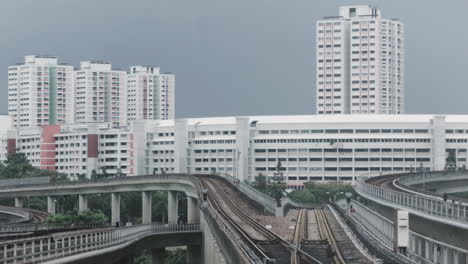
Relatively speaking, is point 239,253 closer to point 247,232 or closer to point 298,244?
point 298,244

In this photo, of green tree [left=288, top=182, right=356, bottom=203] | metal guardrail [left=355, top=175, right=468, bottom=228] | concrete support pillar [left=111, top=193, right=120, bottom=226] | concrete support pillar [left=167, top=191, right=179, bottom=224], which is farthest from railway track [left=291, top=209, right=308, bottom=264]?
green tree [left=288, top=182, right=356, bottom=203]

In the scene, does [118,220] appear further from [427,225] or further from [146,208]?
[427,225]

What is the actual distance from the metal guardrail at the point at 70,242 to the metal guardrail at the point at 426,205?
18059 millimetres

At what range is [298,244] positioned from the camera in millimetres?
54938

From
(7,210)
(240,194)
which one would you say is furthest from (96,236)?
(7,210)

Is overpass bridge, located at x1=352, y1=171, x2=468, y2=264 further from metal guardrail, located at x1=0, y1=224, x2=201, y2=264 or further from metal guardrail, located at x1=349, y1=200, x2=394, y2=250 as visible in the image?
metal guardrail, located at x1=0, y1=224, x2=201, y2=264

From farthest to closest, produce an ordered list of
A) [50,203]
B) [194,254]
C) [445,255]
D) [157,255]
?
[50,203]
[194,254]
[157,255]
[445,255]

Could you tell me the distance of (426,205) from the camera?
55.7m

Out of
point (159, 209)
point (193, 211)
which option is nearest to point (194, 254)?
point (193, 211)

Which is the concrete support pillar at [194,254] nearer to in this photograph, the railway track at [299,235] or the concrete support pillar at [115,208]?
the railway track at [299,235]

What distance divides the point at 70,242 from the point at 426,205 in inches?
864

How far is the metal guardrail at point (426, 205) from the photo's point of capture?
1864 inches

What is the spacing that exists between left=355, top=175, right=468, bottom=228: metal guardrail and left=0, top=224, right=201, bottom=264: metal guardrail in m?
18.1

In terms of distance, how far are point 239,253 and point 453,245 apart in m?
12.9
